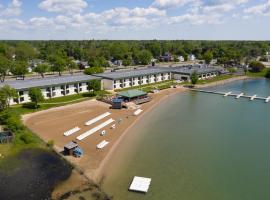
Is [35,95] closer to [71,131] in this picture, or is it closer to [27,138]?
[71,131]

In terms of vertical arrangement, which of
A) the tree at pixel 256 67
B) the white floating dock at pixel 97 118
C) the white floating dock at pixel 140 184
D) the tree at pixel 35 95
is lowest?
the white floating dock at pixel 140 184

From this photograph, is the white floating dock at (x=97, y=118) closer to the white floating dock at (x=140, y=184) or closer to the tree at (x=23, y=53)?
the white floating dock at (x=140, y=184)

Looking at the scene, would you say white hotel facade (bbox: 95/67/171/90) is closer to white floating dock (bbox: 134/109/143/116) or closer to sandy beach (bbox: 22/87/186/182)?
sandy beach (bbox: 22/87/186/182)

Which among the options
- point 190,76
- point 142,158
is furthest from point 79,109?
point 190,76

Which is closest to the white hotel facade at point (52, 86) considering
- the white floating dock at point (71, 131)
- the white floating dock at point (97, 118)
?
the white floating dock at point (97, 118)

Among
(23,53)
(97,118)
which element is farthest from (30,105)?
(23,53)
